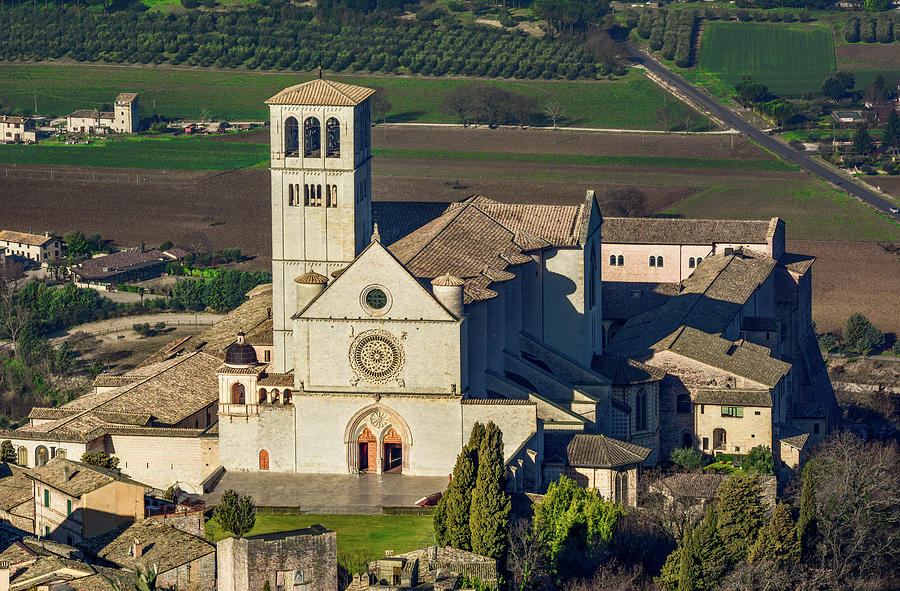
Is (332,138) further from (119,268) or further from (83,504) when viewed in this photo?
(119,268)

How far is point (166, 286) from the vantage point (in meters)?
161

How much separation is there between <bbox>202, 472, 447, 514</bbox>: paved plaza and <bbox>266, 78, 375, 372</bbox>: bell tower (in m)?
10.1

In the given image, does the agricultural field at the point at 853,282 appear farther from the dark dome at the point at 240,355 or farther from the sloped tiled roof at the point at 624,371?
the dark dome at the point at 240,355

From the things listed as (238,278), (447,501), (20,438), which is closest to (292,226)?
(20,438)

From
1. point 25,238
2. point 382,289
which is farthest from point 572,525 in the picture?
point 25,238

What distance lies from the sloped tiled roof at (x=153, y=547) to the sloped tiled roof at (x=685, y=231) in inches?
2374

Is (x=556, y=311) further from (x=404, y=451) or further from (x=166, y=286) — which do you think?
(x=166, y=286)

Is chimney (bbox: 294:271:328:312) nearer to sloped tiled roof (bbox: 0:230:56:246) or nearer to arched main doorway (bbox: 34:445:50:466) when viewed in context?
arched main doorway (bbox: 34:445:50:466)

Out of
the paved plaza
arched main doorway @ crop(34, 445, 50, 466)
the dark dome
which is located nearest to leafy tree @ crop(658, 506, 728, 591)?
the paved plaza

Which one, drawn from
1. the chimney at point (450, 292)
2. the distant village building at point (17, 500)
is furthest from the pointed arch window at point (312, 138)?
the distant village building at point (17, 500)

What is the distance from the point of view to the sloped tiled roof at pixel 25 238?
176250 mm

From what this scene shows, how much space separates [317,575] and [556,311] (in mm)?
35624

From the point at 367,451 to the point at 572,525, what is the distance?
11.9 meters

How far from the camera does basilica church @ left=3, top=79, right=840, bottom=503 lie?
94.9m
